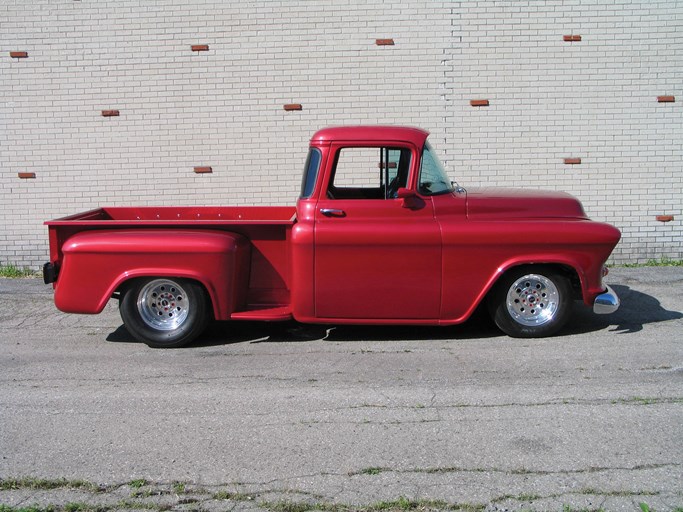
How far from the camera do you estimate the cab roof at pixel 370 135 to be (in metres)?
7.17

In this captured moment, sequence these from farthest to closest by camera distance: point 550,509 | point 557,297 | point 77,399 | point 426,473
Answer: point 557,297
point 77,399
point 426,473
point 550,509

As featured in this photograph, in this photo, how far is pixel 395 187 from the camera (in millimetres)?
7250

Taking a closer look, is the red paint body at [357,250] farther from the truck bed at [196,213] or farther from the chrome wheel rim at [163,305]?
the truck bed at [196,213]

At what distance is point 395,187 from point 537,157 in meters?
4.08

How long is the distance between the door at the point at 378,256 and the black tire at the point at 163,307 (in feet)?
3.70

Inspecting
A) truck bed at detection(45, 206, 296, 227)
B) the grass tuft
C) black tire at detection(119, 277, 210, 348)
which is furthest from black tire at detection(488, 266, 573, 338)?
the grass tuft

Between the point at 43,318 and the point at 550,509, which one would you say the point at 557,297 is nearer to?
the point at 550,509

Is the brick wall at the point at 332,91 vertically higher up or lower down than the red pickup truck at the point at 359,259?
higher up

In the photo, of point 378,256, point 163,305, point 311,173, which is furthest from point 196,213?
point 378,256

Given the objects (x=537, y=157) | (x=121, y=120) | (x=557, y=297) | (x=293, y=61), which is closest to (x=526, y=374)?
(x=557, y=297)

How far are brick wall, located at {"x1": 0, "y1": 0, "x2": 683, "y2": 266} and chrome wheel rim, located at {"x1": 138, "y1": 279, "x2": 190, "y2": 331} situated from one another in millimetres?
3574

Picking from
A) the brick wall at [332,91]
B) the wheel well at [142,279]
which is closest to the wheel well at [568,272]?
the wheel well at [142,279]

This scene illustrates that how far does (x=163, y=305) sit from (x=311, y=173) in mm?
1871

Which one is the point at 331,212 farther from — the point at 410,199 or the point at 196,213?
the point at 196,213
